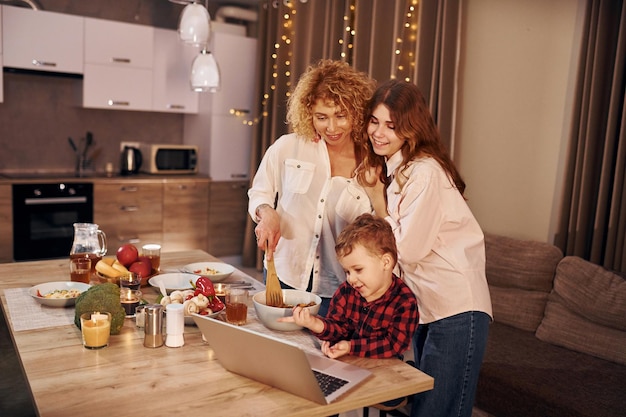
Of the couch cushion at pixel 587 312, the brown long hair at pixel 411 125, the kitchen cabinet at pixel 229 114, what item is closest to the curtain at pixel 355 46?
the kitchen cabinet at pixel 229 114

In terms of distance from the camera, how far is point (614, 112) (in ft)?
10.1

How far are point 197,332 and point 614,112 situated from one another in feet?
7.72

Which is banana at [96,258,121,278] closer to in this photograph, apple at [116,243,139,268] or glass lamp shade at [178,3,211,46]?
apple at [116,243,139,268]

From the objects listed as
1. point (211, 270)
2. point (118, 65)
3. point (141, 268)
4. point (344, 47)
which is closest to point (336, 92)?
point (211, 270)

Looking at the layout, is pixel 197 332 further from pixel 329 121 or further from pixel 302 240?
pixel 329 121

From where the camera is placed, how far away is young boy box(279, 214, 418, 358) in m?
1.69

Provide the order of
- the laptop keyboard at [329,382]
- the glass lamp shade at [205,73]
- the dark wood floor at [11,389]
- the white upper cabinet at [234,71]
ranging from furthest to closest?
the white upper cabinet at [234,71] → the glass lamp shade at [205,73] → the dark wood floor at [11,389] → the laptop keyboard at [329,382]

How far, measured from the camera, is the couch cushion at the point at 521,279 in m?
3.20

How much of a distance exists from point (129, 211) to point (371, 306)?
3.82m

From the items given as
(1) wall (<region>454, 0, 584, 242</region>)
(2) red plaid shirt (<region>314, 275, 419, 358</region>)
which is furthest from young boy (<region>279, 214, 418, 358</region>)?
(1) wall (<region>454, 0, 584, 242</region>)

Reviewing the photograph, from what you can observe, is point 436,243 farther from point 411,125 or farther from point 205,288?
point 205,288

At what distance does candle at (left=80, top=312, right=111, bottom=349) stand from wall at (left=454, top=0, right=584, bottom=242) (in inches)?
104

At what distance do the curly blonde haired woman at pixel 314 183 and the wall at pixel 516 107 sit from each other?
1682 mm

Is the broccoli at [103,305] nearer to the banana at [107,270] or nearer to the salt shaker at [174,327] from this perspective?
the salt shaker at [174,327]
